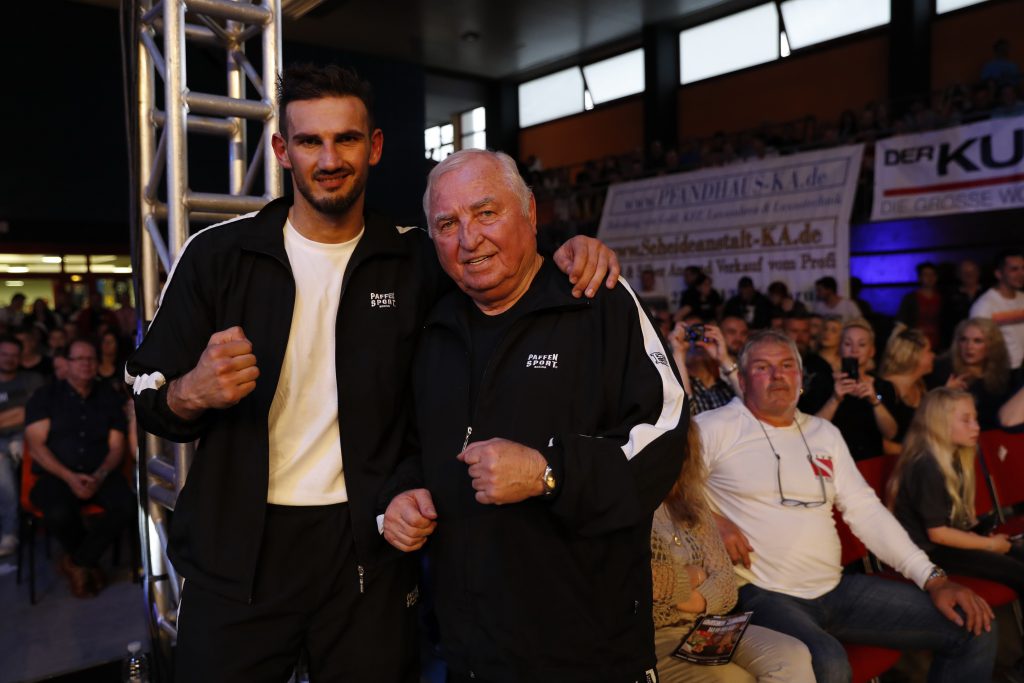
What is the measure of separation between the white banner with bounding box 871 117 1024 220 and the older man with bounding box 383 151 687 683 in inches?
304

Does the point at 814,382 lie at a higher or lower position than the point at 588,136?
lower

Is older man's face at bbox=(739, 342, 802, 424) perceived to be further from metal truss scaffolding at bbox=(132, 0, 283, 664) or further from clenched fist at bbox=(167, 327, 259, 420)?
clenched fist at bbox=(167, 327, 259, 420)

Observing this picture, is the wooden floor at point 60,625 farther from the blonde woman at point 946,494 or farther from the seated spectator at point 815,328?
the seated spectator at point 815,328

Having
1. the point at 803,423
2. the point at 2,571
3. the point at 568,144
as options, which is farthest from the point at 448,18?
the point at 803,423

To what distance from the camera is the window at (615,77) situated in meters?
17.6

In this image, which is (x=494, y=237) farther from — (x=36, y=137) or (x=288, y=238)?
(x=36, y=137)

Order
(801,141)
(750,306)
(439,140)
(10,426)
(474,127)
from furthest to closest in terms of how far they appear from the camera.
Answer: (439,140)
(474,127)
(801,141)
(750,306)
(10,426)

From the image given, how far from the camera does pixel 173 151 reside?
2.56 meters

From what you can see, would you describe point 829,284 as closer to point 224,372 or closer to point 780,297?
point 780,297

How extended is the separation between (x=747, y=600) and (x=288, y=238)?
208cm

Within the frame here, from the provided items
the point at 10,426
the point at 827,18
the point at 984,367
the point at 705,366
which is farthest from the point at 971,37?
the point at 10,426

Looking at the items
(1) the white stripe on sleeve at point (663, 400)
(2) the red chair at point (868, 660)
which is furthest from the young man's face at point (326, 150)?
(2) the red chair at point (868, 660)

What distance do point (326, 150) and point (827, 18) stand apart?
15.1 meters

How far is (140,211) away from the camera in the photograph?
9.16 ft
